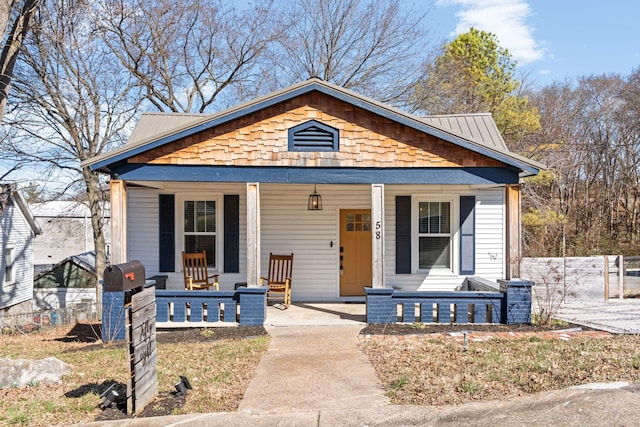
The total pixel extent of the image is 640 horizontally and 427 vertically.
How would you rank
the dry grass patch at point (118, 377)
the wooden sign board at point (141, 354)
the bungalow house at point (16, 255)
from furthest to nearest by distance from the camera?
the bungalow house at point (16, 255) → the dry grass patch at point (118, 377) → the wooden sign board at point (141, 354)

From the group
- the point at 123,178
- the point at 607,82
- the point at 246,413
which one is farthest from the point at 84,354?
the point at 607,82

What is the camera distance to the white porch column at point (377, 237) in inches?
312

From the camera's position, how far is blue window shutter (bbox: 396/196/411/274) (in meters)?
9.99

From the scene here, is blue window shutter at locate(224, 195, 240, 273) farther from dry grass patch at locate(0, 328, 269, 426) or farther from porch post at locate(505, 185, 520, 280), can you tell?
porch post at locate(505, 185, 520, 280)

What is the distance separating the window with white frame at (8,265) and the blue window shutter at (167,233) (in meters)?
14.1

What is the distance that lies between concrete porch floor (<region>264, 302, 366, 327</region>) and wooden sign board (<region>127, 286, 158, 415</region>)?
3.51 m

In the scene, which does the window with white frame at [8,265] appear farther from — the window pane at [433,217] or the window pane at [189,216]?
the window pane at [433,217]

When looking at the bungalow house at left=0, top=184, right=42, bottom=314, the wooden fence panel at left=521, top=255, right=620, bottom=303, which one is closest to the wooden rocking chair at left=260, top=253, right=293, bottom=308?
the wooden fence panel at left=521, top=255, right=620, bottom=303

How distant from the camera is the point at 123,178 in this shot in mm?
7930

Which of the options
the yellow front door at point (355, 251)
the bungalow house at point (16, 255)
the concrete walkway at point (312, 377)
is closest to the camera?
the concrete walkway at point (312, 377)

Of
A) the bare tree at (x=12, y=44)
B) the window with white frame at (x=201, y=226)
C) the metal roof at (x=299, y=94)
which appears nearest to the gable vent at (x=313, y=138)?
the metal roof at (x=299, y=94)

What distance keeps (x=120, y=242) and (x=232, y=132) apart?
8.41 ft

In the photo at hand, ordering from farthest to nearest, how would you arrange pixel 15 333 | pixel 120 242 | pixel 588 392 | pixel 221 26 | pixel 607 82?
1. pixel 607 82
2. pixel 221 26
3. pixel 15 333
4. pixel 120 242
5. pixel 588 392

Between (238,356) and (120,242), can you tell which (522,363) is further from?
(120,242)
